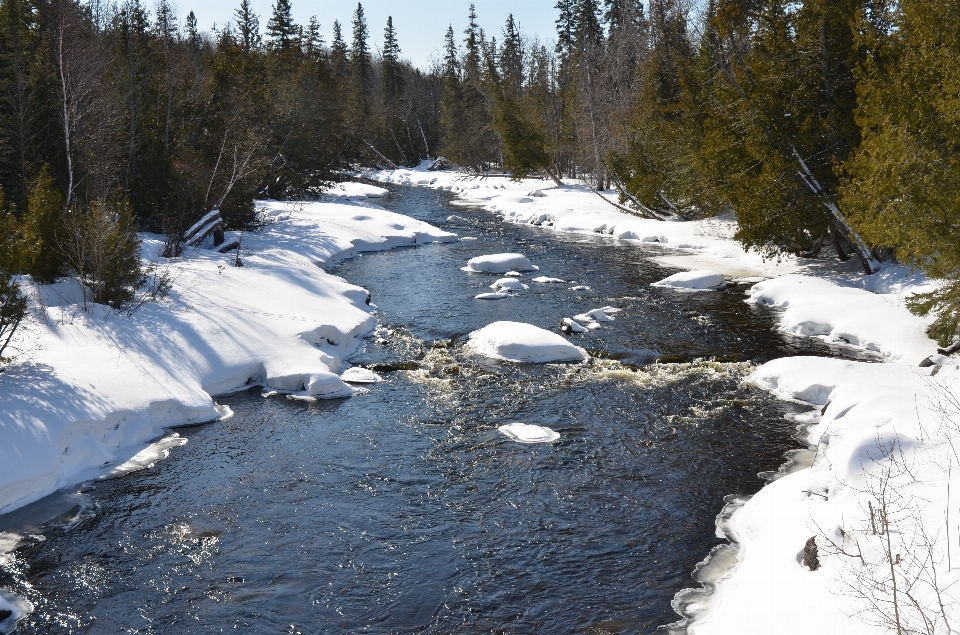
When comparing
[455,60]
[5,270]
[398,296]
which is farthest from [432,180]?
[5,270]

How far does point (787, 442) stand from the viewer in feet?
38.6

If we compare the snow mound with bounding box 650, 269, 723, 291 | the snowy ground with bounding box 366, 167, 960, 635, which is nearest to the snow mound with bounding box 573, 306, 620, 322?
the snowy ground with bounding box 366, 167, 960, 635

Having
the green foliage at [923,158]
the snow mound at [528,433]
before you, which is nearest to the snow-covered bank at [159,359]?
the snow mound at [528,433]

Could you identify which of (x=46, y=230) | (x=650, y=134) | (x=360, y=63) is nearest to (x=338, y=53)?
(x=360, y=63)

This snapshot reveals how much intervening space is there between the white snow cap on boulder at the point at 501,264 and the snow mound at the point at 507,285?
2159 millimetres

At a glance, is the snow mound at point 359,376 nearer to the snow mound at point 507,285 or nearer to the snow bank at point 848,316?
the snow mound at point 507,285

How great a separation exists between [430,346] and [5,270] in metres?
8.36

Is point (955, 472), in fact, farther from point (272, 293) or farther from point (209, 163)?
point (209, 163)

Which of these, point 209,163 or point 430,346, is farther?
point 209,163

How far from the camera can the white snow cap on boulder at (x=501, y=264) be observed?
83.8 ft

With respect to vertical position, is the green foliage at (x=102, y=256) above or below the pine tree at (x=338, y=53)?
below

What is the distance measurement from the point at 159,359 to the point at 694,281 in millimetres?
15599

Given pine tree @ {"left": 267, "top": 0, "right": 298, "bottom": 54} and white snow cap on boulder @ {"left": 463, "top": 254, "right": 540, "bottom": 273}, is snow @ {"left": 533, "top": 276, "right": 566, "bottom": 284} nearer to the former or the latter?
white snow cap on boulder @ {"left": 463, "top": 254, "right": 540, "bottom": 273}

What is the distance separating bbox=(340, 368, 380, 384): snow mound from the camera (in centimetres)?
1489
